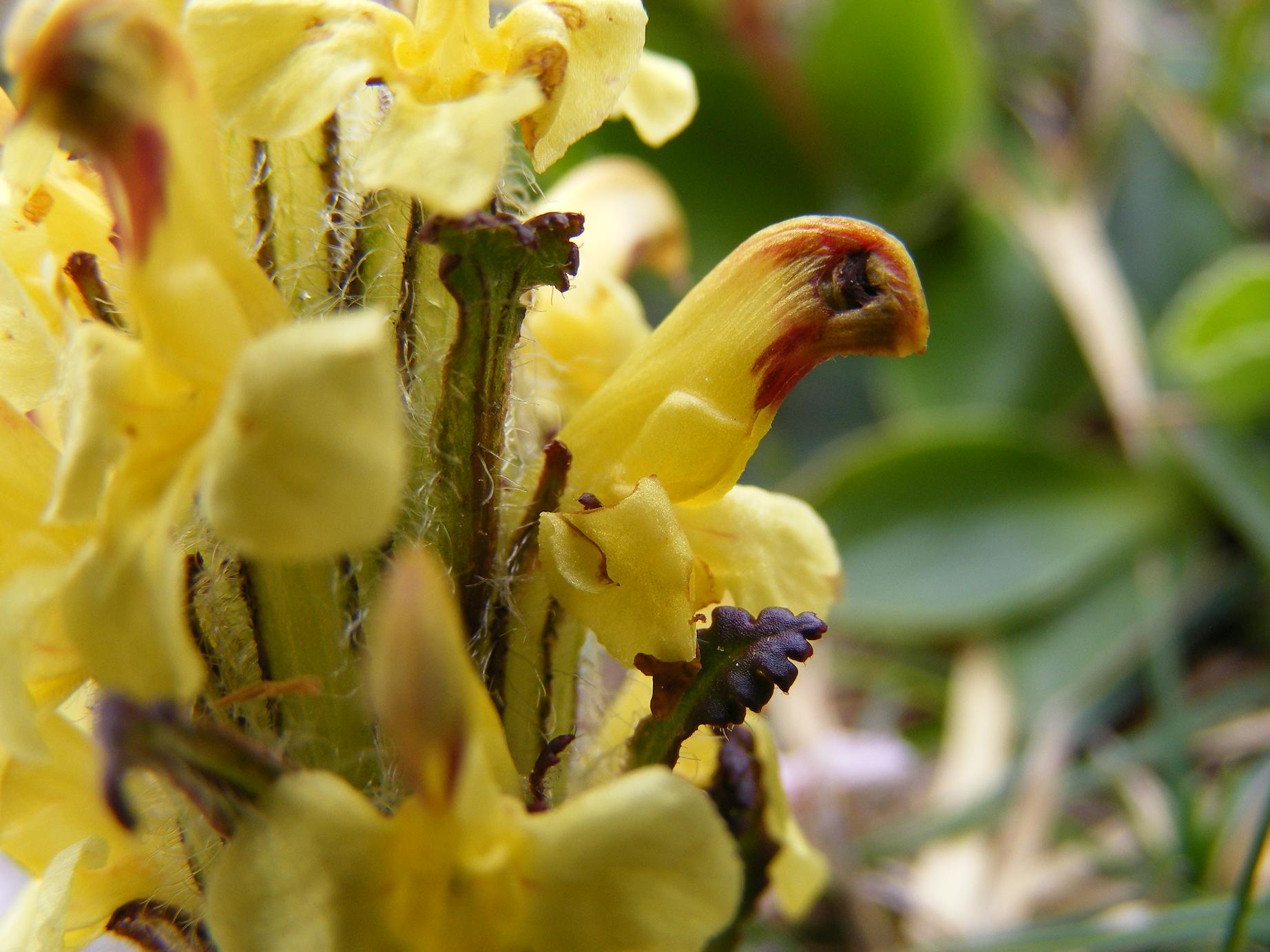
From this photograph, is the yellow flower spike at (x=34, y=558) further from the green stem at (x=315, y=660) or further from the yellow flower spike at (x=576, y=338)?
the yellow flower spike at (x=576, y=338)

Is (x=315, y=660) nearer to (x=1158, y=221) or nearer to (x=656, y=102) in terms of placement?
(x=656, y=102)

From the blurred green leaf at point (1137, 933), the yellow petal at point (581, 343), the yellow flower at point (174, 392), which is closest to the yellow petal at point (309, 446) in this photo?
the yellow flower at point (174, 392)

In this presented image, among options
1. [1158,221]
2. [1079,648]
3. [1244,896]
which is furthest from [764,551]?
[1158,221]

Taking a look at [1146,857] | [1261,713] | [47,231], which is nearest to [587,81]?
[47,231]

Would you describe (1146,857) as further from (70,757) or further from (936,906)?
(70,757)

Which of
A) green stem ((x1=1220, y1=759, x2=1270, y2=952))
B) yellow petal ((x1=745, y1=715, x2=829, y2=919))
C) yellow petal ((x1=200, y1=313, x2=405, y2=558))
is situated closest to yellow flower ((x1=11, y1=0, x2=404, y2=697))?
yellow petal ((x1=200, y1=313, x2=405, y2=558))

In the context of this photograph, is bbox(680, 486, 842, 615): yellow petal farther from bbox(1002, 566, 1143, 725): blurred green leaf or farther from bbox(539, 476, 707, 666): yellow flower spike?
bbox(1002, 566, 1143, 725): blurred green leaf
